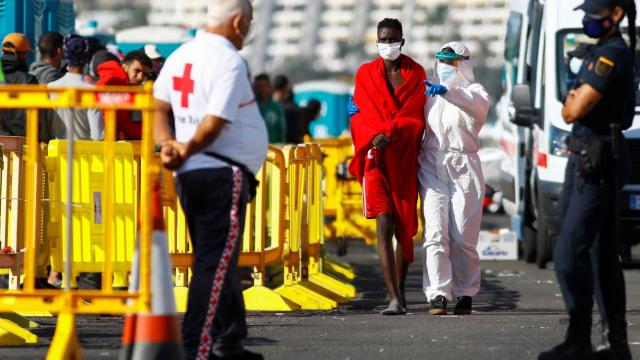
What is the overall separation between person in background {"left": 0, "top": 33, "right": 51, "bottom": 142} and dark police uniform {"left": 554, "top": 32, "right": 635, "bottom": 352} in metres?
5.44

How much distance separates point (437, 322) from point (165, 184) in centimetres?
200

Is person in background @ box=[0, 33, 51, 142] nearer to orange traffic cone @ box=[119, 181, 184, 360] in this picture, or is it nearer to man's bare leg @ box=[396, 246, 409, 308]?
man's bare leg @ box=[396, 246, 409, 308]

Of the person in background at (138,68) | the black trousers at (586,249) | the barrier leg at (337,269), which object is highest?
the person in background at (138,68)

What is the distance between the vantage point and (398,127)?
1273cm

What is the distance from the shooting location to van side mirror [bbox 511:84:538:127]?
51.6 feet

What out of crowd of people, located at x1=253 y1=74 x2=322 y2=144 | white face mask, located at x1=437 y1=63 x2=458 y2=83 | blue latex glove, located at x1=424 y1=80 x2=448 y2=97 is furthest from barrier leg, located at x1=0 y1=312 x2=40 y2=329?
crowd of people, located at x1=253 y1=74 x2=322 y2=144

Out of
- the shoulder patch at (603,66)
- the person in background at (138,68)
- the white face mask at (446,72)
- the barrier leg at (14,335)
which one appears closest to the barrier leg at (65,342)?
the barrier leg at (14,335)

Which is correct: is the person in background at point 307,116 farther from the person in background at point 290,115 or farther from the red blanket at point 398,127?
the red blanket at point 398,127

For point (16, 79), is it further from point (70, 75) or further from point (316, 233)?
point (316, 233)

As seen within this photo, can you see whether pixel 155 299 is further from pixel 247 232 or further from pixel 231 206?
pixel 247 232

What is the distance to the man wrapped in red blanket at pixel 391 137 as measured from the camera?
12742 mm

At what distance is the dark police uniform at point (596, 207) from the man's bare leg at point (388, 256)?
10.7 feet

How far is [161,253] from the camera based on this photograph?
8.03 m

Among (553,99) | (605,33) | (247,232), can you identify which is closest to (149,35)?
(553,99)
